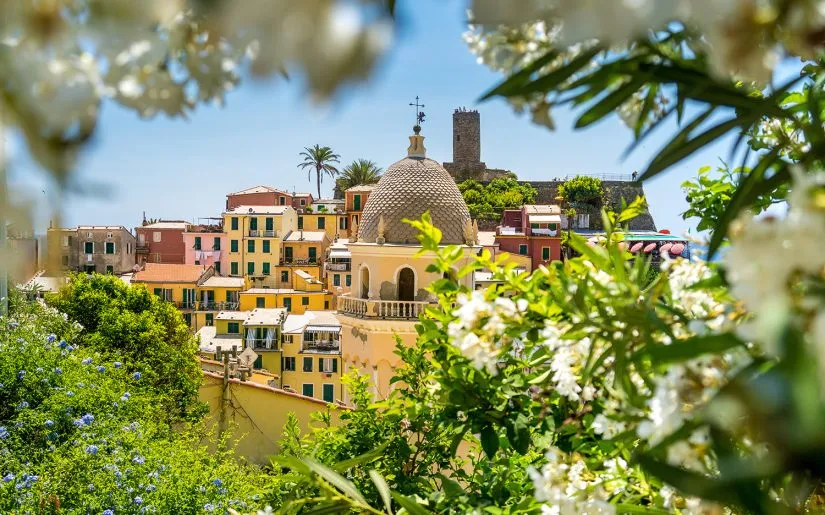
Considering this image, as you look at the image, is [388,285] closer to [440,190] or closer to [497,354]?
[440,190]

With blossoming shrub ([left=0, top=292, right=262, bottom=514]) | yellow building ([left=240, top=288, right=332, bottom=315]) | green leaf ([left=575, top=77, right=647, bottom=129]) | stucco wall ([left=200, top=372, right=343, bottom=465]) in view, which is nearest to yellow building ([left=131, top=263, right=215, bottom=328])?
yellow building ([left=240, top=288, right=332, bottom=315])

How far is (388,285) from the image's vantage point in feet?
39.7

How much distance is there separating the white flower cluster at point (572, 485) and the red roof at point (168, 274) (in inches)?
1293

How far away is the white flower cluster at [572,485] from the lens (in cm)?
146

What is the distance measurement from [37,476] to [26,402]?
1.30 meters

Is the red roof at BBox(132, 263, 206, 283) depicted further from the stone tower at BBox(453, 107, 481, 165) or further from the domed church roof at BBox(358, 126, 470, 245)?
the stone tower at BBox(453, 107, 481, 165)

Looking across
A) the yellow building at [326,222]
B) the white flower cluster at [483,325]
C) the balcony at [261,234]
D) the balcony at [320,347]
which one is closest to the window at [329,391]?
Answer: the balcony at [320,347]

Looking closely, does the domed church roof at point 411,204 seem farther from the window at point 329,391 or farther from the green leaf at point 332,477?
the window at point 329,391

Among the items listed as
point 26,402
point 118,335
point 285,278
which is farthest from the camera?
point 285,278

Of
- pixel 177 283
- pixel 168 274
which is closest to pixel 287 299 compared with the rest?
pixel 177 283

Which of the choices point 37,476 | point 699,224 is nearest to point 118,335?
point 37,476

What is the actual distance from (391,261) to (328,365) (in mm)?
17793

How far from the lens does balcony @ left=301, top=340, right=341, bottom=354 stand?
29.0 meters

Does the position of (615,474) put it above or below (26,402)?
Result: above
